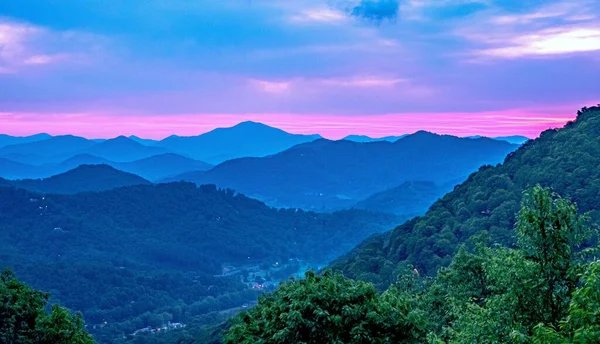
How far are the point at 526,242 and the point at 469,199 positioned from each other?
58.2 meters

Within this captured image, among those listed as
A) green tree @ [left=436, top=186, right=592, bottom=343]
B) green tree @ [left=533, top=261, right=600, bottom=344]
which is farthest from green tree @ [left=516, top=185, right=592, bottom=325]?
green tree @ [left=533, top=261, right=600, bottom=344]

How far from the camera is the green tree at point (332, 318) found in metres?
12.5

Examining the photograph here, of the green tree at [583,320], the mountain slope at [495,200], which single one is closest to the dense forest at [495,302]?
the green tree at [583,320]

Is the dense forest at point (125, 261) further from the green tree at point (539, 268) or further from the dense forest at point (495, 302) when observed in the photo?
the green tree at point (539, 268)

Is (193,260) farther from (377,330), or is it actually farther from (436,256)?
(377,330)

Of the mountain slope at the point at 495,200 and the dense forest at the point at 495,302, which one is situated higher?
the dense forest at the point at 495,302

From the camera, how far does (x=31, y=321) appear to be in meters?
22.7

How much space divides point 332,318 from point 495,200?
5318 centimetres

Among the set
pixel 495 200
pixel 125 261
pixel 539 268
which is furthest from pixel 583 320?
pixel 125 261

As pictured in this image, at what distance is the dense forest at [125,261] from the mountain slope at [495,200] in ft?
188

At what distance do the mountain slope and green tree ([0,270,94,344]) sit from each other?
3545 centimetres

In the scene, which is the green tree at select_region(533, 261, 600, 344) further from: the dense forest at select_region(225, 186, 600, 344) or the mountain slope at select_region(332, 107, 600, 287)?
the mountain slope at select_region(332, 107, 600, 287)

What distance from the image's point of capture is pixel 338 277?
1470cm

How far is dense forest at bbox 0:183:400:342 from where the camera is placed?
403 ft
